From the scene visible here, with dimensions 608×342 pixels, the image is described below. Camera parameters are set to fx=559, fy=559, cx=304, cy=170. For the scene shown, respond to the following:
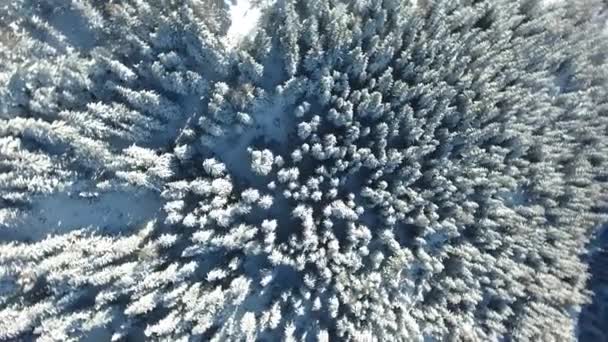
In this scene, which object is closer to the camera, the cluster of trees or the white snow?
the cluster of trees

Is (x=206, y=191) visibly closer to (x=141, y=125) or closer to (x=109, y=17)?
(x=141, y=125)

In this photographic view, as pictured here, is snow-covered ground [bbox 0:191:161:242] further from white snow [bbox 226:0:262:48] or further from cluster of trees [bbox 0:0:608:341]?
white snow [bbox 226:0:262:48]

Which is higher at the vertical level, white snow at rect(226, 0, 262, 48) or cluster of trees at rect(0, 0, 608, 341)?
white snow at rect(226, 0, 262, 48)

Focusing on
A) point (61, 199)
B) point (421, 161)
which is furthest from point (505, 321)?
point (61, 199)

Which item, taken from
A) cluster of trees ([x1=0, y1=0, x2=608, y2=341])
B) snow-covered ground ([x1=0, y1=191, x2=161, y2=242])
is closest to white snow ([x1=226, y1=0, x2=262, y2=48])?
cluster of trees ([x1=0, y1=0, x2=608, y2=341])

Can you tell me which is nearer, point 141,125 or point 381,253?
point 141,125

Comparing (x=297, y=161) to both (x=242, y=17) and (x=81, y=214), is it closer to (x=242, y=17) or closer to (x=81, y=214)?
(x=242, y=17)
